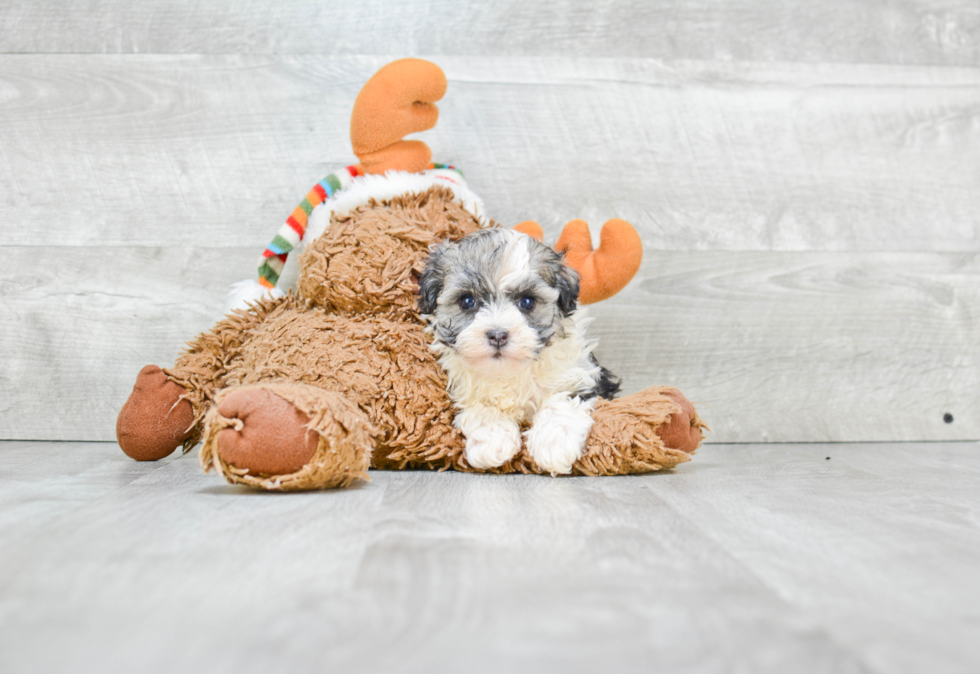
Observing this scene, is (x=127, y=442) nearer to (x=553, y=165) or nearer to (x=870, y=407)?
(x=553, y=165)

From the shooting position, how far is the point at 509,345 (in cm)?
136

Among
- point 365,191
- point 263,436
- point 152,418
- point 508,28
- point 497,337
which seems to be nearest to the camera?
point 263,436

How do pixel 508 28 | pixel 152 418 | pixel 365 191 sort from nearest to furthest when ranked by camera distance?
pixel 152 418, pixel 365 191, pixel 508 28

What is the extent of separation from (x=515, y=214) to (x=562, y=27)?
54 centimetres

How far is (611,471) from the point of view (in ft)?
4.71

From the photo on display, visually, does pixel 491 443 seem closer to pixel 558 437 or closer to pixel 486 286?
pixel 558 437

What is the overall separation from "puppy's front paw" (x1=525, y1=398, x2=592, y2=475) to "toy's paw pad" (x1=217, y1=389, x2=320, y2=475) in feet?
1.52

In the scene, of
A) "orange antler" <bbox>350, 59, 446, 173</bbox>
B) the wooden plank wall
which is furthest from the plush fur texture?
the wooden plank wall

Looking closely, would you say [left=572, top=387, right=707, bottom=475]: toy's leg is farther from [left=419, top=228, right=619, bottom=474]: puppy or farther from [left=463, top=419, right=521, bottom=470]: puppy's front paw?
[left=463, top=419, right=521, bottom=470]: puppy's front paw

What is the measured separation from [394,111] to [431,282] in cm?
43

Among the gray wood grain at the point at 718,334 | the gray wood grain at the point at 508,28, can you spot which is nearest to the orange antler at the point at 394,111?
the gray wood grain at the point at 508,28

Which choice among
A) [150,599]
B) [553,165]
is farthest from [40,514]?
[553,165]

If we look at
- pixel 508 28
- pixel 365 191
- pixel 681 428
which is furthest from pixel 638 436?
pixel 508 28

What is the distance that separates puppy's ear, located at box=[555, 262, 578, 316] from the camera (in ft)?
4.79
